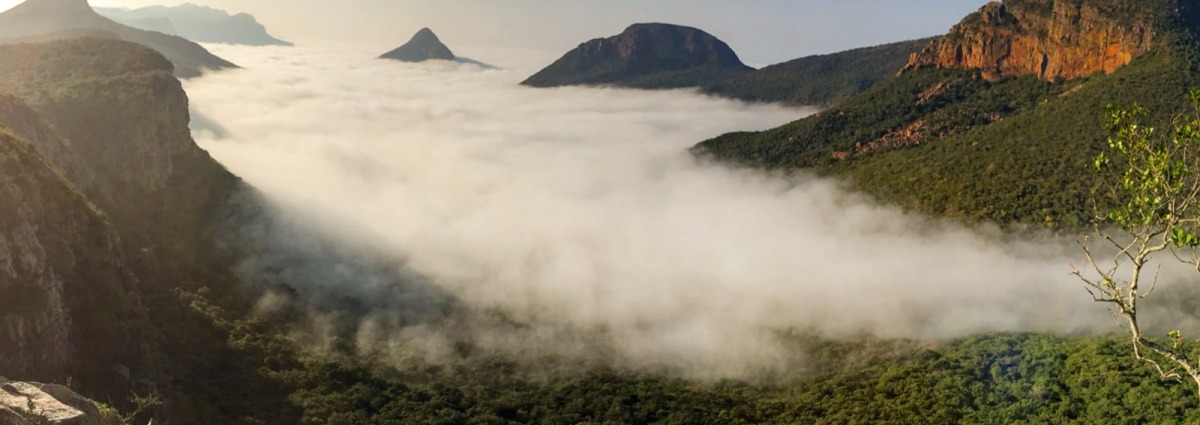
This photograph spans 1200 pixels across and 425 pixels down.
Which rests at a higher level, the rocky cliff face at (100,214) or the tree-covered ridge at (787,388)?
the rocky cliff face at (100,214)

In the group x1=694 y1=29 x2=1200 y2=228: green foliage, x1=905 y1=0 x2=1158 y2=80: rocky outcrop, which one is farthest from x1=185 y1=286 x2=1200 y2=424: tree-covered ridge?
x1=905 y1=0 x2=1158 y2=80: rocky outcrop

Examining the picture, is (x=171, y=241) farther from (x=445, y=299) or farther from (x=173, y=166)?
(x=445, y=299)

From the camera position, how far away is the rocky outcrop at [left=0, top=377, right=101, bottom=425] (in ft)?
82.6

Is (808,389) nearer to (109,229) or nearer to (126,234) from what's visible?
(109,229)

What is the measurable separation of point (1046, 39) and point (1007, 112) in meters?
20.7

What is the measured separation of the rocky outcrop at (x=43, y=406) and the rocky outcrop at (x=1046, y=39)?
144052 millimetres

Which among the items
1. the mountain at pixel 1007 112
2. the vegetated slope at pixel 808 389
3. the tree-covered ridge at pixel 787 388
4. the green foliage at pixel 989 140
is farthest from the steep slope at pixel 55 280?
the mountain at pixel 1007 112

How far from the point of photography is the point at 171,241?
86.2 metres

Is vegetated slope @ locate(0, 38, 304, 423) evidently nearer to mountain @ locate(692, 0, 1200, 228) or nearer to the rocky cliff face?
the rocky cliff face

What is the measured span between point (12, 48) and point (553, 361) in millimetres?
106414

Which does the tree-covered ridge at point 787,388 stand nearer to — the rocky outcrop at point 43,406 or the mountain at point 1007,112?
the mountain at point 1007,112

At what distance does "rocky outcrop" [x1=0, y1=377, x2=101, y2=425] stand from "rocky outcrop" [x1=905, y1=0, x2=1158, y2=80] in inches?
5671

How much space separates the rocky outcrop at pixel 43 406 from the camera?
A: 25172 millimetres

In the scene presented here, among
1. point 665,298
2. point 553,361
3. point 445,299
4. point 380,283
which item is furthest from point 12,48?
point 665,298
